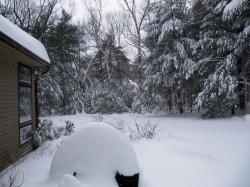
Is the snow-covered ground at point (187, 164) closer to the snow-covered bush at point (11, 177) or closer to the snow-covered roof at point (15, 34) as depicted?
the snow-covered bush at point (11, 177)

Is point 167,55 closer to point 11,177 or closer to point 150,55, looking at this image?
point 150,55

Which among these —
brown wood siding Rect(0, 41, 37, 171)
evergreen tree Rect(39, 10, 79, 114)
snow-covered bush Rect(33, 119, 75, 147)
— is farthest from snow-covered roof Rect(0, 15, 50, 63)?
evergreen tree Rect(39, 10, 79, 114)

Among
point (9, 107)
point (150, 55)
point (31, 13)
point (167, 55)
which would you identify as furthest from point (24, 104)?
point (31, 13)

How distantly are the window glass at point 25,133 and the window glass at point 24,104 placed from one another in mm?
239

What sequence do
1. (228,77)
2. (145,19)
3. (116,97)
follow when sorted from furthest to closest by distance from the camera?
(145,19) < (116,97) < (228,77)

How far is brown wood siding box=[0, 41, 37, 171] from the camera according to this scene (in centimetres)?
632

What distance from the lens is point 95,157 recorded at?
4.28 m

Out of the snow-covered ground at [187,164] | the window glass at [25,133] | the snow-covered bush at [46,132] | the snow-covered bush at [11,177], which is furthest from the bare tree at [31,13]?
the snow-covered bush at [11,177]

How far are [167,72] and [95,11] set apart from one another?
12977 millimetres

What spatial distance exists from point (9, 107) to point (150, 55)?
12141 mm

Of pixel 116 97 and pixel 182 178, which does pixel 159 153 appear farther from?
pixel 116 97

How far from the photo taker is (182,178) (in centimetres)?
486

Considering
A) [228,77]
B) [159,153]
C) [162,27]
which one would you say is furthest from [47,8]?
[159,153]

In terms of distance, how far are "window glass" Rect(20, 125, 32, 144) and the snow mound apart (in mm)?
3896
